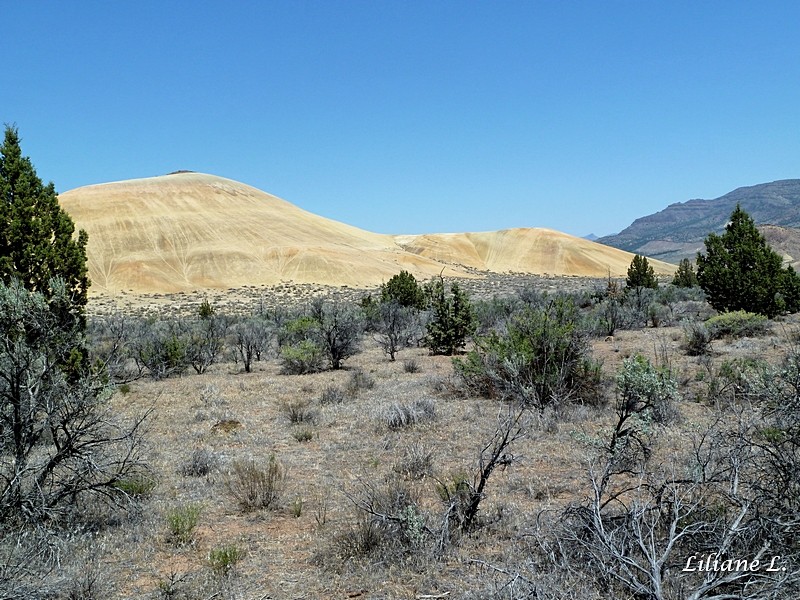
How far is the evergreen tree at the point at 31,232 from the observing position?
948 cm

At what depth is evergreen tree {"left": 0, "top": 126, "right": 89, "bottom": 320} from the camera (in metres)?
9.48

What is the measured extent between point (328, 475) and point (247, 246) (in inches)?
2501

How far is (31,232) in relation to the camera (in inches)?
383

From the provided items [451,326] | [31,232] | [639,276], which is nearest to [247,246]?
[639,276]

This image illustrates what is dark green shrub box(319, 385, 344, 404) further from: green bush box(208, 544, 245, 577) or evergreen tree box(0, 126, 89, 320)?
green bush box(208, 544, 245, 577)

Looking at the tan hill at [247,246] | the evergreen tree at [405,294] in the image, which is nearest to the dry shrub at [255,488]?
the evergreen tree at [405,294]

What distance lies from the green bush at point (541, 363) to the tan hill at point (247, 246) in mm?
46974

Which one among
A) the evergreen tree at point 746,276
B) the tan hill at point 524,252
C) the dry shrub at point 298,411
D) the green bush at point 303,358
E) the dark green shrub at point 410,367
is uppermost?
the tan hill at point 524,252

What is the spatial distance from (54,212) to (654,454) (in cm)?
1153

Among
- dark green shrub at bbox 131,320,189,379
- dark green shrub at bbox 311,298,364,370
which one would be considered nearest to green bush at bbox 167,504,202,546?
dark green shrub at bbox 311,298,364,370

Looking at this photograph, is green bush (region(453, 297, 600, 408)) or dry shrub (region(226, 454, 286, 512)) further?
green bush (region(453, 297, 600, 408))

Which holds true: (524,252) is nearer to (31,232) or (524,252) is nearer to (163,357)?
(163,357)

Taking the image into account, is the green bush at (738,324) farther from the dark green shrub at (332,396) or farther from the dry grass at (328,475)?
the dark green shrub at (332,396)

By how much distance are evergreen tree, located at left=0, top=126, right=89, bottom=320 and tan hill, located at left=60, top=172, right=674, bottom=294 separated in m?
46.5
